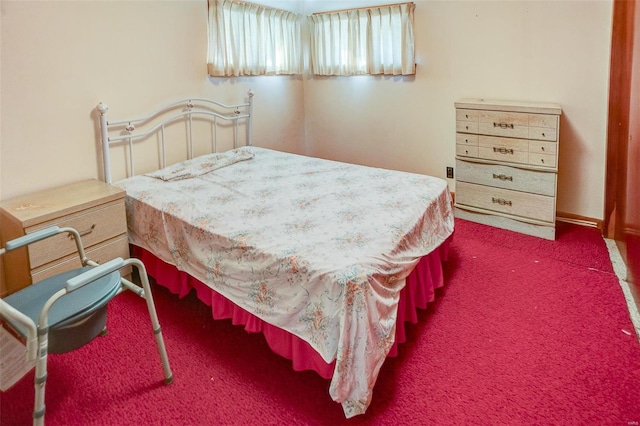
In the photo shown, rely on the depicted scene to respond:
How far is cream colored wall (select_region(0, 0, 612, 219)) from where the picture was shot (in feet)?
8.32

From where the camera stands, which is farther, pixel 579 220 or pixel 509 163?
pixel 579 220

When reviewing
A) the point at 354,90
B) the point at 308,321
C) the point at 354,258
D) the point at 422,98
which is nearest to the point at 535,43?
the point at 422,98

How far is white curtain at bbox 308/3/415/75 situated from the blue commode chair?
10.2ft

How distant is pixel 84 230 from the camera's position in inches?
93.6

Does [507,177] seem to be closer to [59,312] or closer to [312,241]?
[312,241]

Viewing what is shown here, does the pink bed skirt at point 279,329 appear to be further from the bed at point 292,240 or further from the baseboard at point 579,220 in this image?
the baseboard at point 579,220

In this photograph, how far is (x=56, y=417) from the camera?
1730mm

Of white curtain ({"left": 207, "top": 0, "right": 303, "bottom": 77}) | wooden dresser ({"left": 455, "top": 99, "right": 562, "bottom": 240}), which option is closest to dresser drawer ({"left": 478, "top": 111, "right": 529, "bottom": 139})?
wooden dresser ({"left": 455, "top": 99, "right": 562, "bottom": 240})

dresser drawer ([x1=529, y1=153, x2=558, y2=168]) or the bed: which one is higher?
dresser drawer ([x1=529, y1=153, x2=558, y2=168])

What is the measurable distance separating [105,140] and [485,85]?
291 centimetres

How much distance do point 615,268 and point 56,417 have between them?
311cm

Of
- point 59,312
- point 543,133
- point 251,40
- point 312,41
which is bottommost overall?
point 59,312

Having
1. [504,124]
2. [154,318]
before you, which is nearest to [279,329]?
[154,318]

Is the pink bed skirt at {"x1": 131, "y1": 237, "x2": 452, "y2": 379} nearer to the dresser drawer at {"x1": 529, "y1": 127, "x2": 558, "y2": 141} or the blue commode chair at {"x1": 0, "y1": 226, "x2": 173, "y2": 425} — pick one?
the blue commode chair at {"x1": 0, "y1": 226, "x2": 173, "y2": 425}
